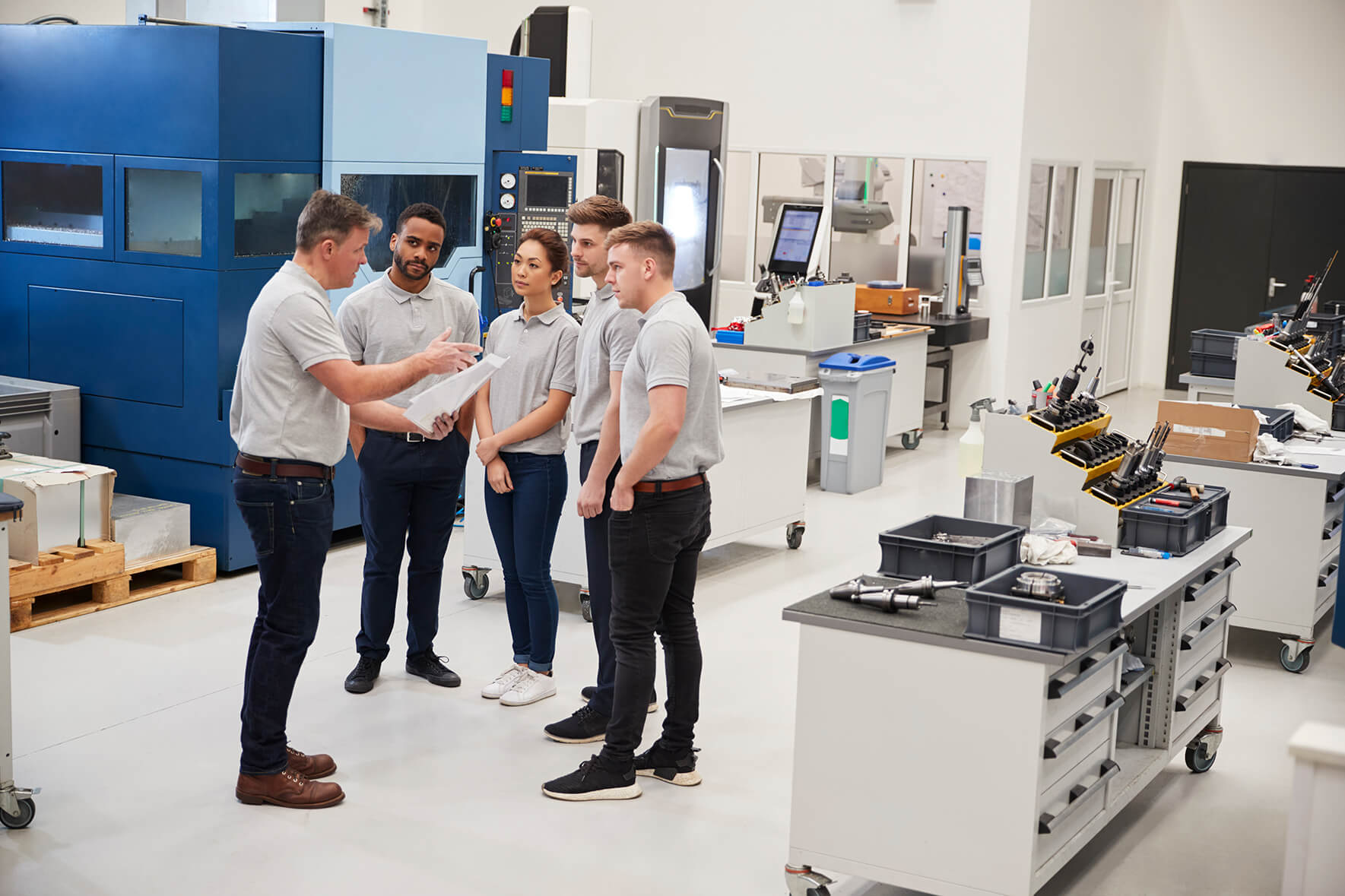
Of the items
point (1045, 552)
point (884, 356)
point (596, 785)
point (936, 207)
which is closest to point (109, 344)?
point (596, 785)

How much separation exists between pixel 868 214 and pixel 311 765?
787 centimetres

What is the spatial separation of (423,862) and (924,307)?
25.0 ft

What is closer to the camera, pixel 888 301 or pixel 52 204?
pixel 52 204

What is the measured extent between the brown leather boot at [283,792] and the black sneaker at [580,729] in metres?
0.75

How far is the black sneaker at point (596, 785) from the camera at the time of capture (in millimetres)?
3736

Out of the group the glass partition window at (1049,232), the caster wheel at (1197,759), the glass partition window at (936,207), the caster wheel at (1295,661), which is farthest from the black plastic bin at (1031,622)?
the glass partition window at (1049,232)

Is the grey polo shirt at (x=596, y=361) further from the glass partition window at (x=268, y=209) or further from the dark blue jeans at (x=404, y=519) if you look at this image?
the glass partition window at (x=268, y=209)

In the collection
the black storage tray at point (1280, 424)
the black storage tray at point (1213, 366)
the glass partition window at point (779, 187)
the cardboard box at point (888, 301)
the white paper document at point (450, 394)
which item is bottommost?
the black storage tray at point (1280, 424)

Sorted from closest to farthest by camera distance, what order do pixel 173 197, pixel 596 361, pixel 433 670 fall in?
pixel 596 361 → pixel 433 670 → pixel 173 197

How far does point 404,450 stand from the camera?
14.0 ft

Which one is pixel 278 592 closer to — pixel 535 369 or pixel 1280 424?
pixel 535 369

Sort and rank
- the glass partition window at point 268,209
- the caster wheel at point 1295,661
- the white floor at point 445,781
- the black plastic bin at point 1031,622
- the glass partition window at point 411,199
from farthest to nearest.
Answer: the glass partition window at point 411,199 < the glass partition window at point 268,209 < the caster wheel at point 1295,661 < the white floor at point 445,781 < the black plastic bin at point 1031,622

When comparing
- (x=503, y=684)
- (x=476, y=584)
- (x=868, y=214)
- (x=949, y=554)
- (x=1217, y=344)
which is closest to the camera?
(x=949, y=554)

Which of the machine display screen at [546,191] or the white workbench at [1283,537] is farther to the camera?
the machine display screen at [546,191]
